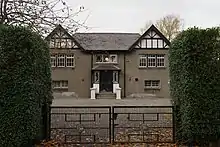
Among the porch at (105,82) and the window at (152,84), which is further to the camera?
the window at (152,84)

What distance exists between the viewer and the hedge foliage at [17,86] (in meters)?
7.18

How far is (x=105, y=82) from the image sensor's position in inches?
1416

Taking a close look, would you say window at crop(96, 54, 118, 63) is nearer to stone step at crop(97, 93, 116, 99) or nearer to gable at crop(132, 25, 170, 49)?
gable at crop(132, 25, 170, 49)

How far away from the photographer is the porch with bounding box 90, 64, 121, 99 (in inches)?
1358

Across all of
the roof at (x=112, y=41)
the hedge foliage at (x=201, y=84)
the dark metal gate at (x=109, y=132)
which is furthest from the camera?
the roof at (x=112, y=41)

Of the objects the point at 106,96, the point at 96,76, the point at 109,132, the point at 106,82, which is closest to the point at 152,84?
the point at 106,82

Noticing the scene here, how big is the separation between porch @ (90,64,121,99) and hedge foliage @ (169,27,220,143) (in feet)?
85.3

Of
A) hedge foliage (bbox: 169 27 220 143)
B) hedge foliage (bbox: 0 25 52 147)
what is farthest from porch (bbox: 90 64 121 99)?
hedge foliage (bbox: 0 25 52 147)

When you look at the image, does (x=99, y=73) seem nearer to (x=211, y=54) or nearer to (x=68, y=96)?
(x=68, y=96)

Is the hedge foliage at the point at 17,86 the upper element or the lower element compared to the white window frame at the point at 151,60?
lower

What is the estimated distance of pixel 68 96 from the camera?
35.0m

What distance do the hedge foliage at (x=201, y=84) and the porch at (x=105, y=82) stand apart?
26.0m

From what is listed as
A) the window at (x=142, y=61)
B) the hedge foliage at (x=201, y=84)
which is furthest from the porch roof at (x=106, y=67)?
the hedge foliage at (x=201, y=84)

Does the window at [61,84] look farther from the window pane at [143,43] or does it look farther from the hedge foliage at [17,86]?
the hedge foliage at [17,86]
